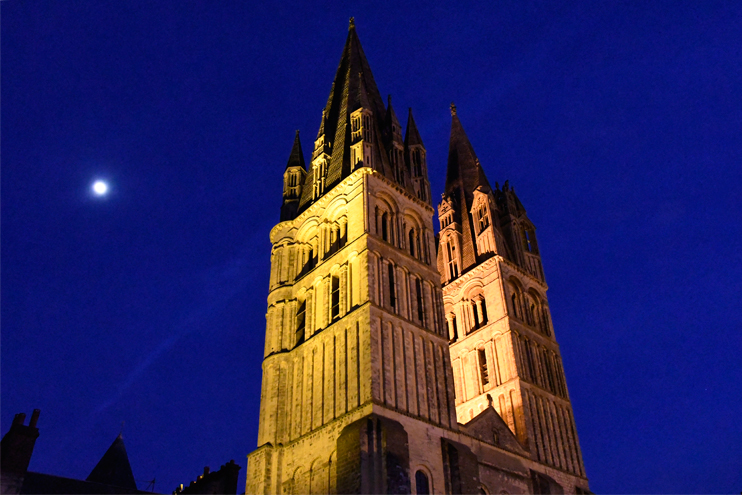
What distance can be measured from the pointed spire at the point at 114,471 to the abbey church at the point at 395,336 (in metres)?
12.8

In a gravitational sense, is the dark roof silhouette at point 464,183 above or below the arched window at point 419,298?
above

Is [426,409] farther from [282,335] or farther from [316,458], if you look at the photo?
[282,335]

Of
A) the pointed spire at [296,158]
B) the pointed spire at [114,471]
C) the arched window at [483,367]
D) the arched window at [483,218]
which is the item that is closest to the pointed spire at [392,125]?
the pointed spire at [296,158]

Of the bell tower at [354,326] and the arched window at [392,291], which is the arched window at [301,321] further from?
the arched window at [392,291]

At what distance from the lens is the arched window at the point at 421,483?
1138 inches

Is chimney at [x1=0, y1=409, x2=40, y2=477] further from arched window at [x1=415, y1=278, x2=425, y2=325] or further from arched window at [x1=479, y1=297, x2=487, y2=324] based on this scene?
arched window at [x1=479, y1=297, x2=487, y2=324]

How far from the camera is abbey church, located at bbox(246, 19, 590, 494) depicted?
30453 mm

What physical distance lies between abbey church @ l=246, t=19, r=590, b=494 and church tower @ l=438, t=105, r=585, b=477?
11 cm

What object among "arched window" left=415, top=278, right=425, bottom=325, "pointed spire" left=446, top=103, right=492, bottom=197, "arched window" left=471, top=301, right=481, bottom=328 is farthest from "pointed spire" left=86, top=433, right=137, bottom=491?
"pointed spire" left=446, top=103, right=492, bottom=197

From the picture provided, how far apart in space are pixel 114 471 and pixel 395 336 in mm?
20415

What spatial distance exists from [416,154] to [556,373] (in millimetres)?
15769

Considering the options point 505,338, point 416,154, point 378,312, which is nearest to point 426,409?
point 378,312

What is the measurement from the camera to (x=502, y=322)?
43031 mm

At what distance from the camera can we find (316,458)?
30.9m
